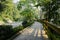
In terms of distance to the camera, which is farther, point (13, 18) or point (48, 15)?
point (13, 18)

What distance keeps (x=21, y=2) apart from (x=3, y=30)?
4360cm

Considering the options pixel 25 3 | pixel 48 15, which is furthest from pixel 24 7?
pixel 48 15

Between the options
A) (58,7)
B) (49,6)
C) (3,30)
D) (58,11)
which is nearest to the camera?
(3,30)

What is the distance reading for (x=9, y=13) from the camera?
92.1 m

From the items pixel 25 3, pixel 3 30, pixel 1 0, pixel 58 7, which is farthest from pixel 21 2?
pixel 3 30

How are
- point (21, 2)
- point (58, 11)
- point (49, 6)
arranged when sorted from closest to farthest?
point (58, 11) → point (49, 6) → point (21, 2)

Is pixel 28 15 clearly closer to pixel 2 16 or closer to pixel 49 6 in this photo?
pixel 2 16

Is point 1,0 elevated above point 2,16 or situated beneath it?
elevated above

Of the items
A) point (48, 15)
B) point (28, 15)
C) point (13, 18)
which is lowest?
point (13, 18)

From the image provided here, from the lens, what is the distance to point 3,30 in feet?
47.3

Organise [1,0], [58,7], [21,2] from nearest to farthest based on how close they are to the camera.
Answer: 1. [58,7]
2. [21,2]
3. [1,0]

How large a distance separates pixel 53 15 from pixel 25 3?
31891 mm

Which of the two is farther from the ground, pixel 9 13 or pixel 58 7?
pixel 58 7

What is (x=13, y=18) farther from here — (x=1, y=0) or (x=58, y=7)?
(x=58, y=7)
